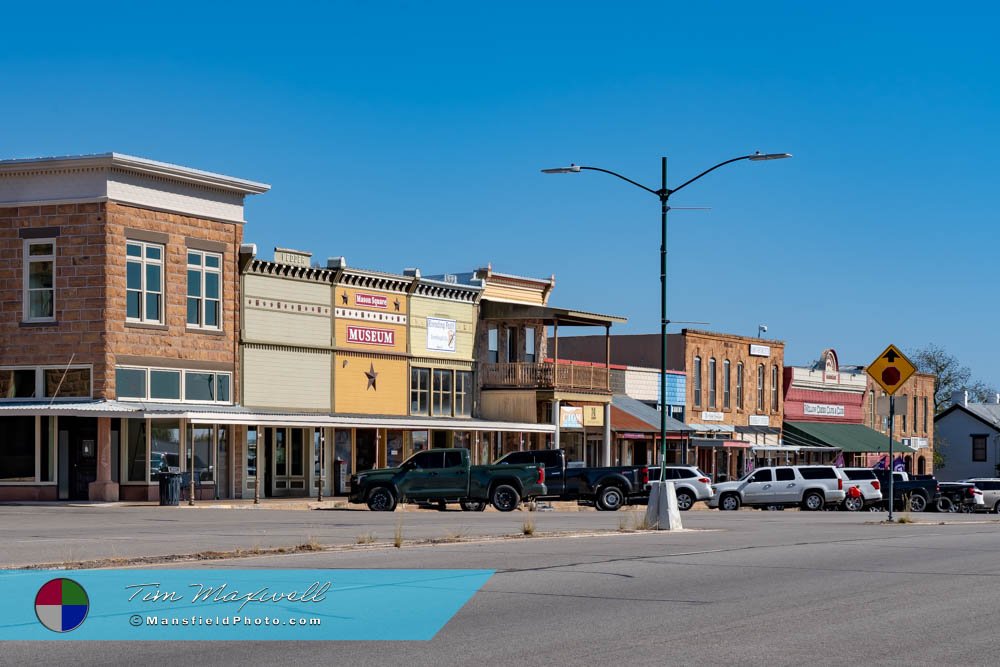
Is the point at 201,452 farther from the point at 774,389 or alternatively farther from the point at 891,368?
the point at 774,389

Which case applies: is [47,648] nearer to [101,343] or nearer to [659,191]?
[659,191]

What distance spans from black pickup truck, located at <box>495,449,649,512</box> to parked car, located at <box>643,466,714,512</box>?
78cm

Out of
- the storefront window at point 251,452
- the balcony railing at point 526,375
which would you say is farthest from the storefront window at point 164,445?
the balcony railing at point 526,375

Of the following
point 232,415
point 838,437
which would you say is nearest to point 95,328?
point 232,415

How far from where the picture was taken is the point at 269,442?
4303 cm

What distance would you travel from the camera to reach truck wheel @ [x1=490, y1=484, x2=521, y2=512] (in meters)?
37.7

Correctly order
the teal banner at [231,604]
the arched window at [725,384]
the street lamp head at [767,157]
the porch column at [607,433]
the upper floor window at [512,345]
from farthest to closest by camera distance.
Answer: the arched window at [725,384]
the upper floor window at [512,345]
the porch column at [607,433]
the street lamp head at [767,157]
the teal banner at [231,604]

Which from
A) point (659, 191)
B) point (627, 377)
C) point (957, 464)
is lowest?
point (957, 464)

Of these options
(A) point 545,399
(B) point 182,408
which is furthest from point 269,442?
(A) point 545,399

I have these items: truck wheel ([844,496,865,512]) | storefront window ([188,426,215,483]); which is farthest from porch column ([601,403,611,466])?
storefront window ([188,426,215,483])

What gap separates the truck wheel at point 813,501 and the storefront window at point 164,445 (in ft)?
65.5

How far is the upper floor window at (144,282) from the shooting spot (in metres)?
38.9

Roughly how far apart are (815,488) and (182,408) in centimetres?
2021

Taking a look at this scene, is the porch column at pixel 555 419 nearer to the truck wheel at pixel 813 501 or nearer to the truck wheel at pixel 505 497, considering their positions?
the truck wheel at pixel 813 501
